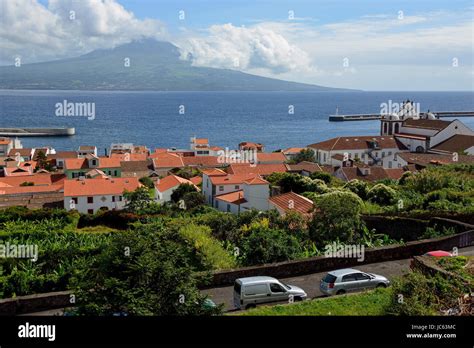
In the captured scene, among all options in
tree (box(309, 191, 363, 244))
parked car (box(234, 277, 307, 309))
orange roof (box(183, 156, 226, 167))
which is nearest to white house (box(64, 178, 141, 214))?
orange roof (box(183, 156, 226, 167))

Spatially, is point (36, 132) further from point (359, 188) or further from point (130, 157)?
point (359, 188)

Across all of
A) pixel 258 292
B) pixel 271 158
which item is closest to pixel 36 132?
pixel 271 158

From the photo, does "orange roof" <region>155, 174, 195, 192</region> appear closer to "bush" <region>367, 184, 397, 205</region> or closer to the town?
the town

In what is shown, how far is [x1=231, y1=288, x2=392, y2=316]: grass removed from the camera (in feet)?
32.3

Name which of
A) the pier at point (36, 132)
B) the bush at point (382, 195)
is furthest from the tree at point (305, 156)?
the pier at point (36, 132)

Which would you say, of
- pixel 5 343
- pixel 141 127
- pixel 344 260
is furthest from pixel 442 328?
pixel 141 127

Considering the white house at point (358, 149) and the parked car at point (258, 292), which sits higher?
the parked car at point (258, 292)

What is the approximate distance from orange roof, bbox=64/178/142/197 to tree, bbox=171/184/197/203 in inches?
142

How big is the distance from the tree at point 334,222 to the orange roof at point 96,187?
25.8 meters

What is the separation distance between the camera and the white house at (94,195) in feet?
137

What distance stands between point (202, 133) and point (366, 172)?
274 feet

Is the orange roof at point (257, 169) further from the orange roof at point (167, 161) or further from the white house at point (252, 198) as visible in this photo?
the orange roof at point (167, 161)

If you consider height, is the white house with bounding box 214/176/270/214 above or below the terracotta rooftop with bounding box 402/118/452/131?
below

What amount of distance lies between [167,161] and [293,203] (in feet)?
127
